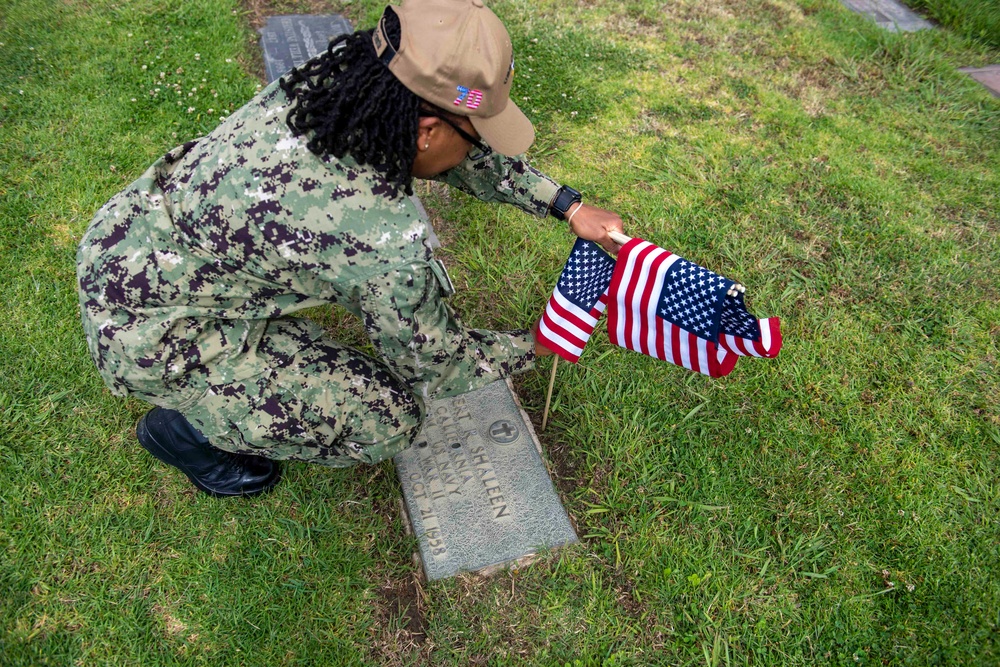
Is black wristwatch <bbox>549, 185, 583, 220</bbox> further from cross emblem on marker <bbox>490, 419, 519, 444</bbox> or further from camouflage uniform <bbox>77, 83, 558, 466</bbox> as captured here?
cross emblem on marker <bbox>490, 419, 519, 444</bbox>

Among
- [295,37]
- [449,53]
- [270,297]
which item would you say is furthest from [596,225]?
[295,37]

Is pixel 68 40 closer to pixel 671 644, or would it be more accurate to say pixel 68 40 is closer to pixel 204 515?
pixel 204 515

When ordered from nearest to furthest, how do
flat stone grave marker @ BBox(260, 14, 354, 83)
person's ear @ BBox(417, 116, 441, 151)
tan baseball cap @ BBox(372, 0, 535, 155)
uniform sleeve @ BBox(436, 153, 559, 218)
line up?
tan baseball cap @ BBox(372, 0, 535, 155) → person's ear @ BBox(417, 116, 441, 151) → uniform sleeve @ BBox(436, 153, 559, 218) → flat stone grave marker @ BBox(260, 14, 354, 83)

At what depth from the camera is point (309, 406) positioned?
6.90ft

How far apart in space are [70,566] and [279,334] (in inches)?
41.7

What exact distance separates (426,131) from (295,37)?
2965 millimetres

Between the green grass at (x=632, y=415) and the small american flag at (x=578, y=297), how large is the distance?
1.87 feet

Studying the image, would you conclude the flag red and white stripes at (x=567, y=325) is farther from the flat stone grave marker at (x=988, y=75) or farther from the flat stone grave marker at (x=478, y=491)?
the flat stone grave marker at (x=988, y=75)

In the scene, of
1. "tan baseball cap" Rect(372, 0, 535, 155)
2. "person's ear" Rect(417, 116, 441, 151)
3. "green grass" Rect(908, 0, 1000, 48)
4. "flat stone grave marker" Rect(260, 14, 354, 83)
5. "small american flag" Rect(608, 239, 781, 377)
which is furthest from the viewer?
"green grass" Rect(908, 0, 1000, 48)

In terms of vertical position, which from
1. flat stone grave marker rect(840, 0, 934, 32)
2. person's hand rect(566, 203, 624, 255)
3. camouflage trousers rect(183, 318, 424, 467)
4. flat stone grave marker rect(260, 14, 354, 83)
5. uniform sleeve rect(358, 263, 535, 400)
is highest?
flat stone grave marker rect(840, 0, 934, 32)

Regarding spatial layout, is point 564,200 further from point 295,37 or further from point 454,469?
point 295,37

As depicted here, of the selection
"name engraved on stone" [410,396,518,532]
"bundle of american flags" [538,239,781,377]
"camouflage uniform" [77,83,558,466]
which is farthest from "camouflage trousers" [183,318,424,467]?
"bundle of american flags" [538,239,781,377]

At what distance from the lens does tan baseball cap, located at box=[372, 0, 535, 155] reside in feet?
5.29

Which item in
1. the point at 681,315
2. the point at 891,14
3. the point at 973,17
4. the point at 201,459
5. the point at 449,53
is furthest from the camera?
the point at 891,14
